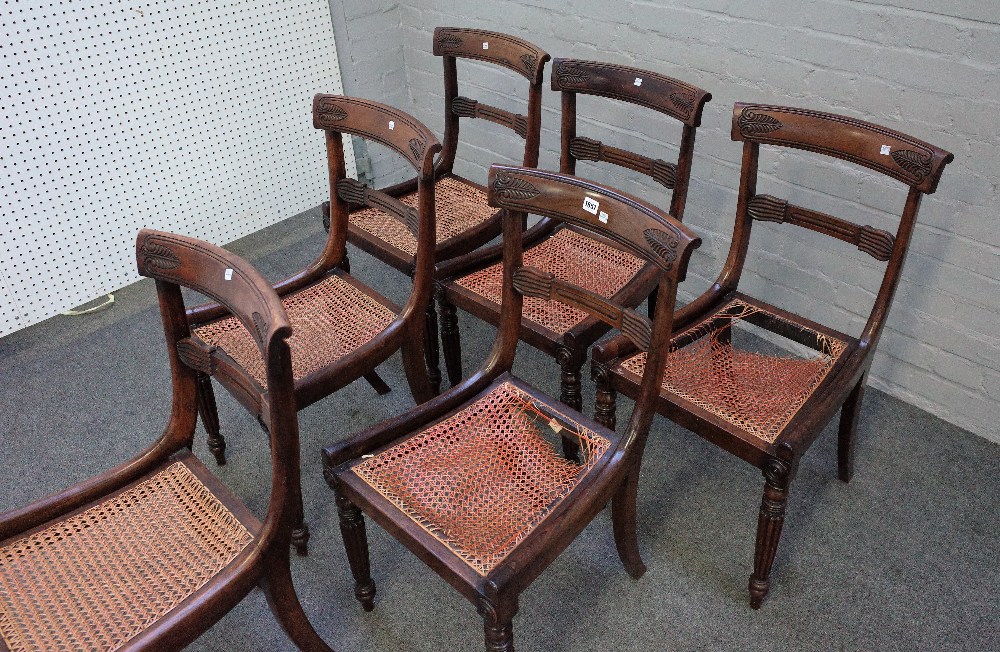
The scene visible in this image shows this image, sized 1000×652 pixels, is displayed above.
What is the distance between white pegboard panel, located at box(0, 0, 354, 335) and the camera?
2.39m

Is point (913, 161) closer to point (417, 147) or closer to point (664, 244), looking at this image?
point (664, 244)

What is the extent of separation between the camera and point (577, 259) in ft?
6.76

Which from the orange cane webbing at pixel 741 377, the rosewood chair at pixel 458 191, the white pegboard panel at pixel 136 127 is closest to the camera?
the orange cane webbing at pixel 741 377

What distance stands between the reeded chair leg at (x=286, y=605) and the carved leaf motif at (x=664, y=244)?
823 mm

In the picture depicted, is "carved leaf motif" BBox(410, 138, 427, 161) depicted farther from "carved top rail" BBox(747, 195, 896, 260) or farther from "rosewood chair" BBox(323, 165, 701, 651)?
"carved top rail" BBox(747, 195, 896, 260)

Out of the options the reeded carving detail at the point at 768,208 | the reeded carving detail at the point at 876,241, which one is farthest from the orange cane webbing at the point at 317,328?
the reeded carving detail at the point at 876,241

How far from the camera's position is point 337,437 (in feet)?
7.08

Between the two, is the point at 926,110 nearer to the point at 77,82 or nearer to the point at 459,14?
the point at 459,14

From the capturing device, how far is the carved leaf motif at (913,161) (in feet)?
4.96

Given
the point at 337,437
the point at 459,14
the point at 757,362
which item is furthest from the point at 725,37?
the point at 337,437

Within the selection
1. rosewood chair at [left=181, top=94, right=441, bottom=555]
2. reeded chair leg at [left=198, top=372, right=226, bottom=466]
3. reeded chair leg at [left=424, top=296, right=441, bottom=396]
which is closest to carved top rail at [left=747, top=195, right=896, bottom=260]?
rosewood chair at [left=181, top=94, right=441, bottom=555]

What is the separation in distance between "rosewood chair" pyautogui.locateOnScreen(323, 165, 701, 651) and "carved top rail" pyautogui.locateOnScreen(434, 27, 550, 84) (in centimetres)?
71

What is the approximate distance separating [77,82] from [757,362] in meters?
2.23

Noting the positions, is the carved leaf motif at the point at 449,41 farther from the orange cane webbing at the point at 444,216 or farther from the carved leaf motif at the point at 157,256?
the carved leaf motif at the point at 157,256
